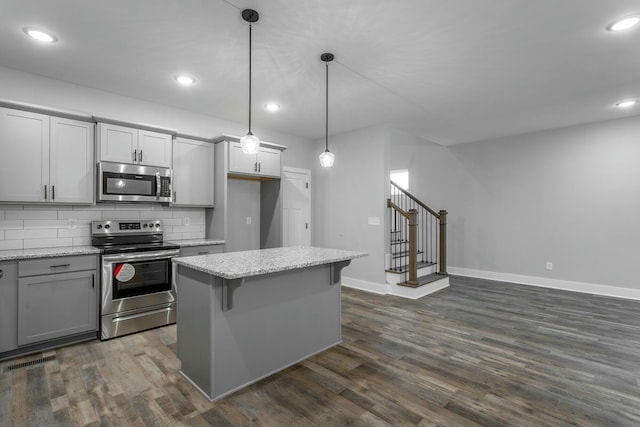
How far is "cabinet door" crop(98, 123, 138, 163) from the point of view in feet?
11.3

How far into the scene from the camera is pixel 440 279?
5.37 metres

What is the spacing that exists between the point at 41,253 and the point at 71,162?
996 mm

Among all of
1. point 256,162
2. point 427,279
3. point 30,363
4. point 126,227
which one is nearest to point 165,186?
point 126,227

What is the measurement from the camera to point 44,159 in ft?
10.4

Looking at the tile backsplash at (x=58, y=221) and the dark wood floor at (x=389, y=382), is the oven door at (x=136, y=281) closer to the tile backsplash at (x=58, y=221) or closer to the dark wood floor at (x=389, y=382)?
the dark wood floor at (x=389, y=382)

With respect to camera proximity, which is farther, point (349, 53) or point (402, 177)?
point (402, 177)

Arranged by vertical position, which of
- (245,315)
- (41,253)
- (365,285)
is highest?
(41,253)

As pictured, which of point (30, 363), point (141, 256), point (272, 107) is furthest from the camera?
point (272, 107)

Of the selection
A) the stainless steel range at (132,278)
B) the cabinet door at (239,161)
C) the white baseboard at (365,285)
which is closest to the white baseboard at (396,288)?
the white baseboard at (365,285)

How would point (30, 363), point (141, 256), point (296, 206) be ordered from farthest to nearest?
point (296, 206), point (141, 256), point (30, 363)

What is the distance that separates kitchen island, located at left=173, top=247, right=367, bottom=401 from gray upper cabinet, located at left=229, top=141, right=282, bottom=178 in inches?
73.6

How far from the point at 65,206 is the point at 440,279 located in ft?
17.7

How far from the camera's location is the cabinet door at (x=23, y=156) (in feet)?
9.75

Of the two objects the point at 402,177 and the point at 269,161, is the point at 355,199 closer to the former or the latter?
the point at 269,161
